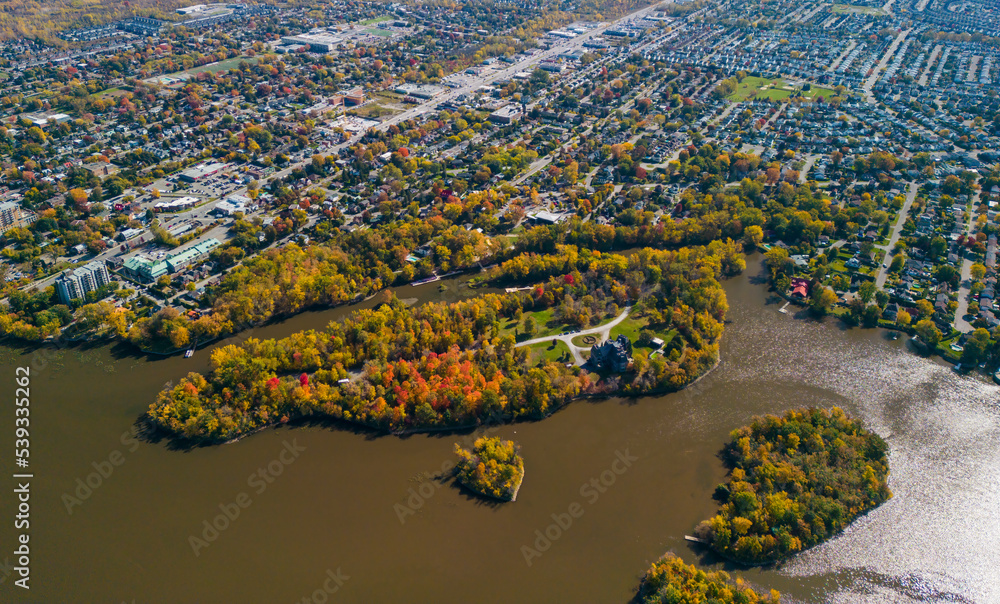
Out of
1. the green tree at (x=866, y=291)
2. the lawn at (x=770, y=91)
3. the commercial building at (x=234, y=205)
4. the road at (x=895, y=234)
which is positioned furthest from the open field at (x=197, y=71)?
the road at (x=895, y=234)

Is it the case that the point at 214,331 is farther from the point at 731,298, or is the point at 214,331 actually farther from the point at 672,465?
the point at 731,298

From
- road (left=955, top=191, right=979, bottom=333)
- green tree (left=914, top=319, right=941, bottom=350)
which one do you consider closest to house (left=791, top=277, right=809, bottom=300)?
green tree (left=914, top=319, right=941, bottom=350)

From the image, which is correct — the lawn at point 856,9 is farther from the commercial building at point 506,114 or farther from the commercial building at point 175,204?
the commercial building at point 175,204

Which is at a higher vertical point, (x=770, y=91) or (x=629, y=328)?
(x=770, y=91)

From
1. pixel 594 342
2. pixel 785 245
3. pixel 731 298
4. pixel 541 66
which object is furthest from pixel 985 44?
pixel 594 342

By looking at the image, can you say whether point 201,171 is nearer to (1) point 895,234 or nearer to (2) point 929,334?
(2) point 929,334

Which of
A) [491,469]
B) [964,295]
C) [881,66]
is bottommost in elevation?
[491,469]

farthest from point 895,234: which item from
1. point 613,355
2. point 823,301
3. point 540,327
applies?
point 540,327
